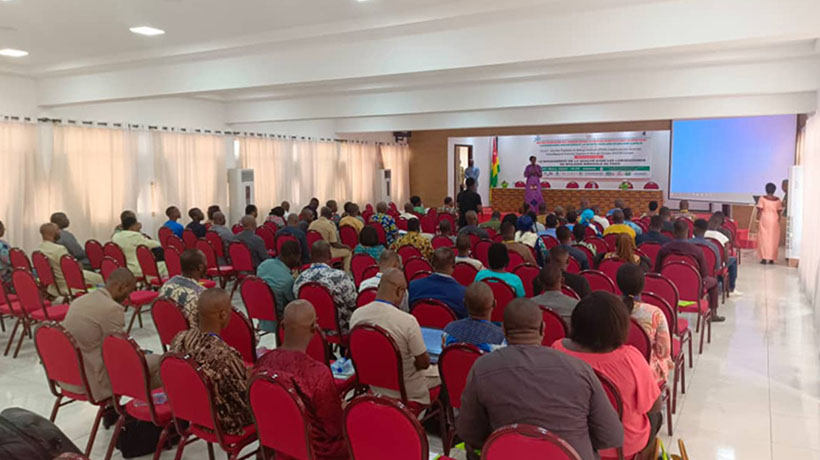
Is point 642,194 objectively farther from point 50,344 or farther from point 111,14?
point 50,344

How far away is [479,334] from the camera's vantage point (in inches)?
133

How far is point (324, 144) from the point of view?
1680 cm

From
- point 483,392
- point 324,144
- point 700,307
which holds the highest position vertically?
point 324,144

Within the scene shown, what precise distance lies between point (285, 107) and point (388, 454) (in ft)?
38.6

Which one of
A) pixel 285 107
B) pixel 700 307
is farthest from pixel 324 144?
pixel 700 307

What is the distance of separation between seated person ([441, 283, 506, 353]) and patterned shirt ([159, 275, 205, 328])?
2.25m

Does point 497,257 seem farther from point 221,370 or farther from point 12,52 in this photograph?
point 12,52

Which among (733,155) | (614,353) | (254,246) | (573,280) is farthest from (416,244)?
(733,155)

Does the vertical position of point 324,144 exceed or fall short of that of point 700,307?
it exceeds it

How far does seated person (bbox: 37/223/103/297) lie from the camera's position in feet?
22.4

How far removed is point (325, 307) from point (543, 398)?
3008 mm

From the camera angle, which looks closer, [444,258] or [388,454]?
[388,454]

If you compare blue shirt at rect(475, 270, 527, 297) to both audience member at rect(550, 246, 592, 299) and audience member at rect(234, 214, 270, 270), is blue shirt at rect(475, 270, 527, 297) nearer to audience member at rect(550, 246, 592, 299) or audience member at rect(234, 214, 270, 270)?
Answer: audience member at rect(550, 246, 592, 299)

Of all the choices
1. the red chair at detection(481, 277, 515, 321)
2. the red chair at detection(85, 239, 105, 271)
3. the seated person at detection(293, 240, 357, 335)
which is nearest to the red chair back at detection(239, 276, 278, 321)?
the seated person at detection(293, 240, 357, 335)
